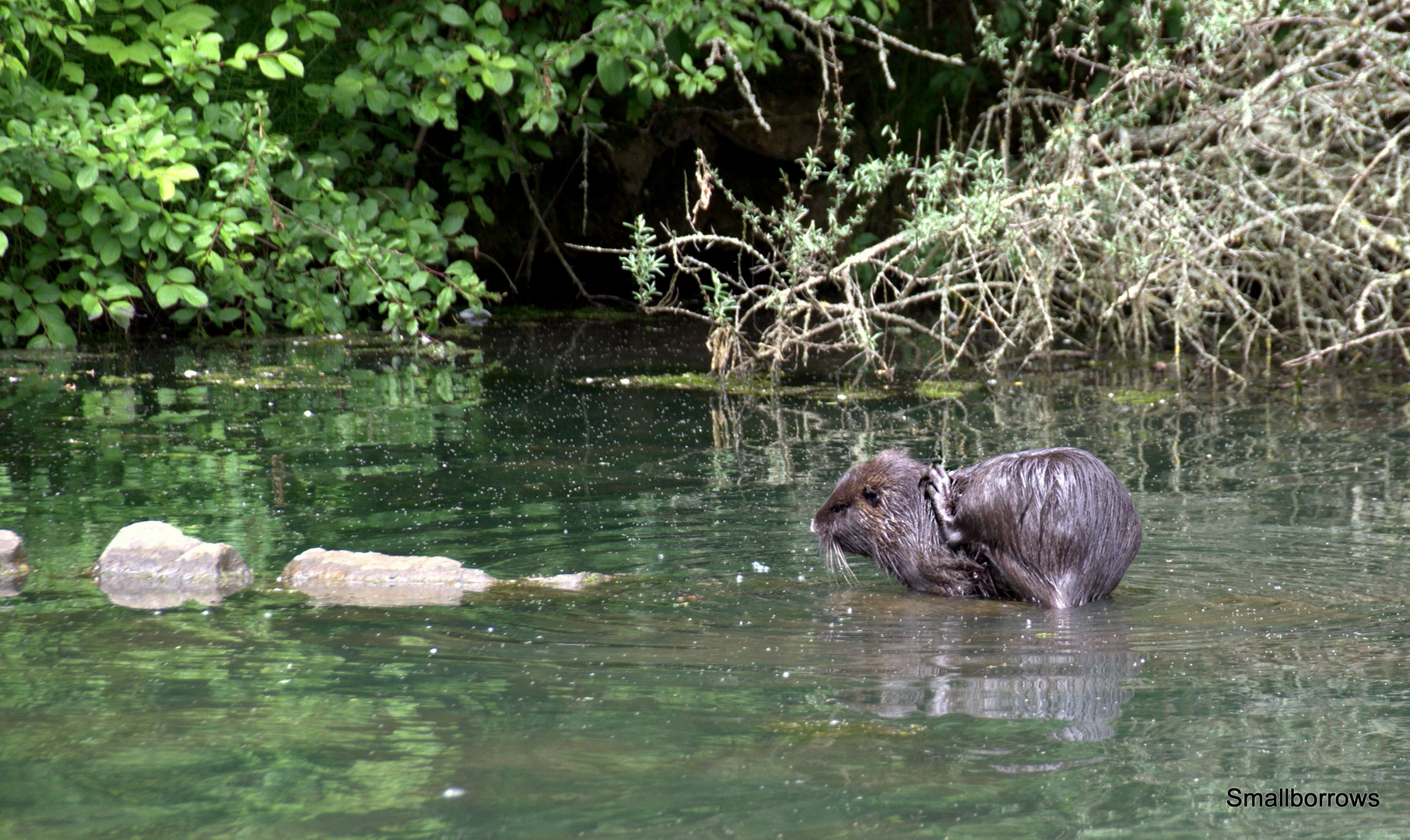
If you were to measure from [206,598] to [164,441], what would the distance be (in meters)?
2.74

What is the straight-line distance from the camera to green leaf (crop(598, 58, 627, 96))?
381 inches

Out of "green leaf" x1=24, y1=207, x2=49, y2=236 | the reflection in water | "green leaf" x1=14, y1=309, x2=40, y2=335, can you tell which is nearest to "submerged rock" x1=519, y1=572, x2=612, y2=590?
the reflection in water

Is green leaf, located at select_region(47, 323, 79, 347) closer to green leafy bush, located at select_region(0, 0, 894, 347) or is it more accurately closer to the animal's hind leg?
green leafy bush, located at select_region(0, 0, 894, 347)

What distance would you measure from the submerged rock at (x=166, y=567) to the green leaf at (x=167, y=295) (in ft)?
16.4

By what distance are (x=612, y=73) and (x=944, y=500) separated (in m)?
6.26

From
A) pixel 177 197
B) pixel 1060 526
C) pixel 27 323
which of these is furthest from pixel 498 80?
pixel 1060 526

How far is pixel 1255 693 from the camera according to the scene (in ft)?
9.49

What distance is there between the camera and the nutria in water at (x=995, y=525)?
383cm

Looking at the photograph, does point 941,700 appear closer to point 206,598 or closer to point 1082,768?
point 1082,768

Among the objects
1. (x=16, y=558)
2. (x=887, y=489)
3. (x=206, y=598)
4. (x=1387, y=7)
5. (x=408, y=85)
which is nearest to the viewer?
(x=206, y=598)

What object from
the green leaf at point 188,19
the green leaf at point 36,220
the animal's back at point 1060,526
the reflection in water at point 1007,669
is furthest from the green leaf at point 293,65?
the reflection in water at point 1007,669

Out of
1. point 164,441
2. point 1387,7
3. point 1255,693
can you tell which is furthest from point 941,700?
point 1387,7

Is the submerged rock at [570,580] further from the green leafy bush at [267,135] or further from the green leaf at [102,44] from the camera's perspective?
the green leaf at [102,44]

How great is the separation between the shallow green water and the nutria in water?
15 cm
